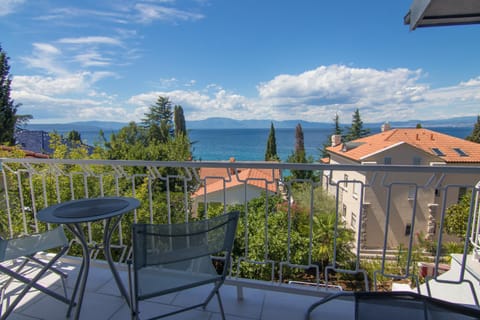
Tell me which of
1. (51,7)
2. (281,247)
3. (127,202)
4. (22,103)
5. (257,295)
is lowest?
(281,247)

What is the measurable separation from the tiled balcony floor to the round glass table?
0.58ft

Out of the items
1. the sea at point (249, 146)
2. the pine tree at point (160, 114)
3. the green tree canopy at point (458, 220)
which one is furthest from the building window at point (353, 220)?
the pine tree at point (160, 114)

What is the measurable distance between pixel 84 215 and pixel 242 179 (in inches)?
57.0

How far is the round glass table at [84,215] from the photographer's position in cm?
151

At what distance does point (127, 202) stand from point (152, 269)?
0.52 meters

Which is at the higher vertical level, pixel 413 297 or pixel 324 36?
pixel 324 36

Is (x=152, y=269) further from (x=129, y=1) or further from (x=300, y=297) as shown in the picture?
(x=129, y=1)

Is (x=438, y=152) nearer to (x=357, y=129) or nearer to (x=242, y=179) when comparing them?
(x=357, y=129)

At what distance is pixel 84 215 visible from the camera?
62.0 inches

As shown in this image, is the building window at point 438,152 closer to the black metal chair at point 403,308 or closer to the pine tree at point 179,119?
the black metal chair at point 403,308

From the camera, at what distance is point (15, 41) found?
14977 mm

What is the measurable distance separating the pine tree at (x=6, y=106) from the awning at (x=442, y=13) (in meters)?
19.3

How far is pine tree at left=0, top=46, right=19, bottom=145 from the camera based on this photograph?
1477cm

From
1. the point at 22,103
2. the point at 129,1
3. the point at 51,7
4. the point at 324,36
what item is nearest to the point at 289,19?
the point at 324,36
